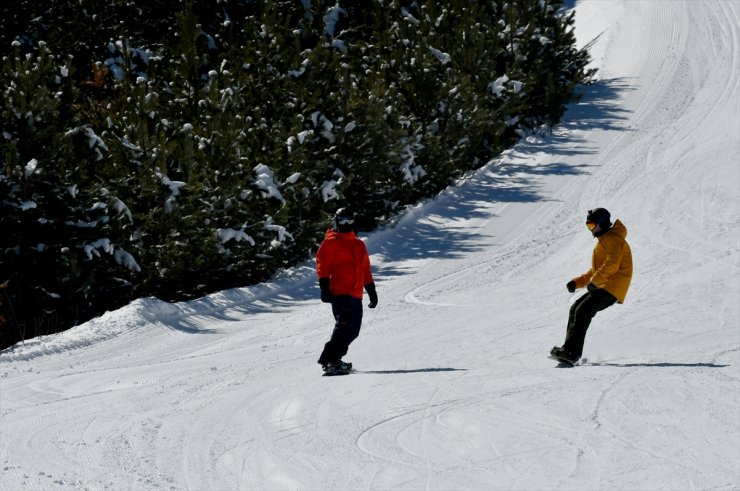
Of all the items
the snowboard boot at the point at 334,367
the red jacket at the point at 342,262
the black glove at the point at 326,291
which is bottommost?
the snowboard boot at the point at 334,367

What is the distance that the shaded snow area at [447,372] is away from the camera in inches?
259

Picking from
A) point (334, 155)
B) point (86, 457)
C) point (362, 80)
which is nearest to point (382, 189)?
point (334, 155)

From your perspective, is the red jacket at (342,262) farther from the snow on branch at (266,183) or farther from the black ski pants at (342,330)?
the snow on branch at (266,183)

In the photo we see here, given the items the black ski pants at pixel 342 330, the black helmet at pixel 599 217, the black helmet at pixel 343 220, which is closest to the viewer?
the black helmet at pixel 343 220

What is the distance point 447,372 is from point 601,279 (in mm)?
1763

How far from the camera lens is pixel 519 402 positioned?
827 centimetres

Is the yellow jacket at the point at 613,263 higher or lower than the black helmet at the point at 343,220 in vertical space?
lower

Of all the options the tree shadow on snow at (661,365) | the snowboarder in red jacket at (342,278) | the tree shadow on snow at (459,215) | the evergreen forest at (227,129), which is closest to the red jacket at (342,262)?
the snowboarder in red jacket at (342,278)

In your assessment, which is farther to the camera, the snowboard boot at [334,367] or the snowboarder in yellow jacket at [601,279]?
the snowboarder in yellow jacket at [601,279]

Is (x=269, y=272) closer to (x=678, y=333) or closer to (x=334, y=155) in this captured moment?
(x=334, y=155)

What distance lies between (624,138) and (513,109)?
10.2 ft

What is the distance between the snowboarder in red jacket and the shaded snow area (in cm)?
38

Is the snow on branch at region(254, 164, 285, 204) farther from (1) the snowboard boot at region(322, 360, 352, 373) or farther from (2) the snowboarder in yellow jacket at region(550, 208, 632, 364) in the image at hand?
(2) the snowboarder in yellow jacket at region(550, 208, 632, 364)

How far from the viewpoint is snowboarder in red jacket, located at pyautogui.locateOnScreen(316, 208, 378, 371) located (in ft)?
30.5
